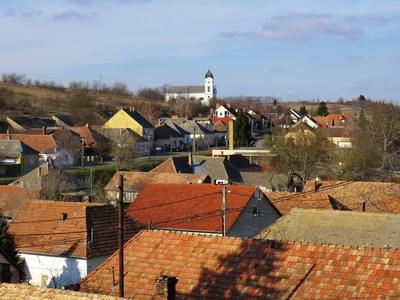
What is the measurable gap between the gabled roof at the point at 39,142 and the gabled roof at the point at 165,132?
949 inches

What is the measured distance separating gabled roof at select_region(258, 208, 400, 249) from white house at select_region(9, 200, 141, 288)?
18.7 feet

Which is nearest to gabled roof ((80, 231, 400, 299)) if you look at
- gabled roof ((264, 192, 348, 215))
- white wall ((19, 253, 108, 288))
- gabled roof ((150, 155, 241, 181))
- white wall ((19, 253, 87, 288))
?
white wall ((19, 253, 108, 288))

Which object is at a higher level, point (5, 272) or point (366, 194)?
point (5, 272)

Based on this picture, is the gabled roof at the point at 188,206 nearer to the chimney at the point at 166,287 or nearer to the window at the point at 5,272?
the window at the point at 5,272

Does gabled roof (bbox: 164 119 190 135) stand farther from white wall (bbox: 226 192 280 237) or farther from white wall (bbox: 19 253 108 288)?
white wall (bbox: 19 253 108 288)

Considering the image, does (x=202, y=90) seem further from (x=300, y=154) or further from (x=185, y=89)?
(x=300, y=154)

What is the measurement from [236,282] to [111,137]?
211ft

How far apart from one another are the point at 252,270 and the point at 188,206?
19384 mm

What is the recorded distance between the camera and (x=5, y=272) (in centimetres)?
1747

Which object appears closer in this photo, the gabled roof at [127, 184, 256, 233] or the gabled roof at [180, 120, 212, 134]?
the gabled roof at [127, 184, 256, 233]

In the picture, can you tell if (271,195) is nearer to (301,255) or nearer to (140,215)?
(140,215)

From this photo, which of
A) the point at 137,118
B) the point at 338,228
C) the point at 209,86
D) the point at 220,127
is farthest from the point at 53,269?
the point at 209,86

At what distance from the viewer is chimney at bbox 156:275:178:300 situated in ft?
44.1

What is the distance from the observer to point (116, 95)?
159 metres
